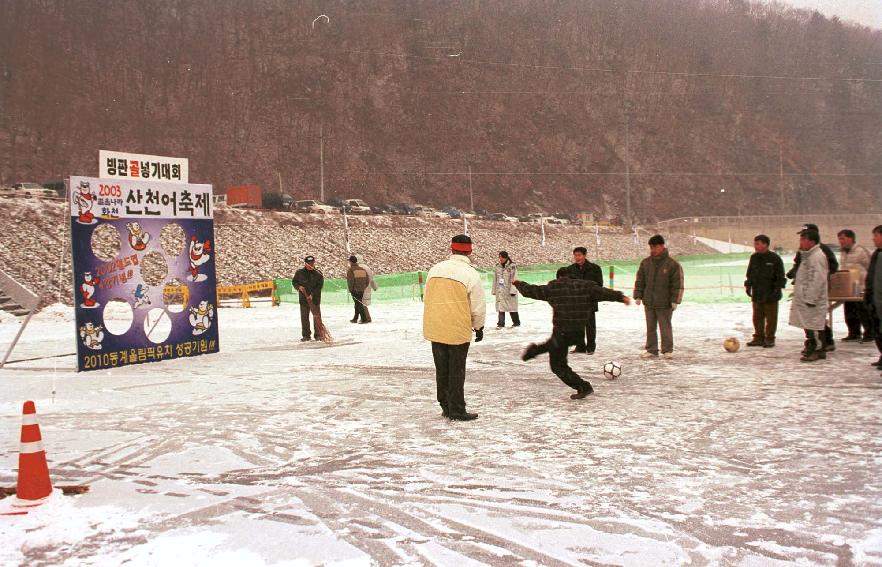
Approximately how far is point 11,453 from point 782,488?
6.00m

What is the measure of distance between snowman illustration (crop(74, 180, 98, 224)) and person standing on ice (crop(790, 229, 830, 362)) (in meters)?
10.4

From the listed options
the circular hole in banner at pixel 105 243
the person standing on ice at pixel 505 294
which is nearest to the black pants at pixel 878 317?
the person standing on ice at pixel 505 294

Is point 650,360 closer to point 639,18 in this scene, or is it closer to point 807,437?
point 807,437

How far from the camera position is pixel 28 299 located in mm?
24703

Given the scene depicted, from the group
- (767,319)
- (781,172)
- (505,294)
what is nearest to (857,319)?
(767,319)

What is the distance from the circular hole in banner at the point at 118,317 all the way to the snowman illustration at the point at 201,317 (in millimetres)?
3602

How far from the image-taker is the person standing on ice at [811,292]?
1016 centimetres

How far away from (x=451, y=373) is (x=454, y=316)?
569mm

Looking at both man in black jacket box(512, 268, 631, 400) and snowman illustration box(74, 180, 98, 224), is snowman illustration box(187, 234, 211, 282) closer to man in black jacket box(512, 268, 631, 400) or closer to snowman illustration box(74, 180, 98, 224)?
snowman illustration box(74, 180, 98, 224)

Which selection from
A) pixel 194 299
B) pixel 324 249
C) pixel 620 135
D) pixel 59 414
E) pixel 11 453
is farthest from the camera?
pixel 620 135

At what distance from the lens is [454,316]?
701 cm

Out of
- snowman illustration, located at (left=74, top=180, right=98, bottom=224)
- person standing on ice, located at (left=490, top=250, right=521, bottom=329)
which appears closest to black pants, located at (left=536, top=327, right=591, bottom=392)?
snowman illustration, located at (left=74, top=180, right=98, bottom=224)

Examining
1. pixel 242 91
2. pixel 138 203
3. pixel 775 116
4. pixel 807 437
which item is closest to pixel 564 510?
pixel 807 437

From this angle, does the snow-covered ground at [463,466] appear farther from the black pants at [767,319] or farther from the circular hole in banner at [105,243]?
the circular hole in banner at [105,243]
